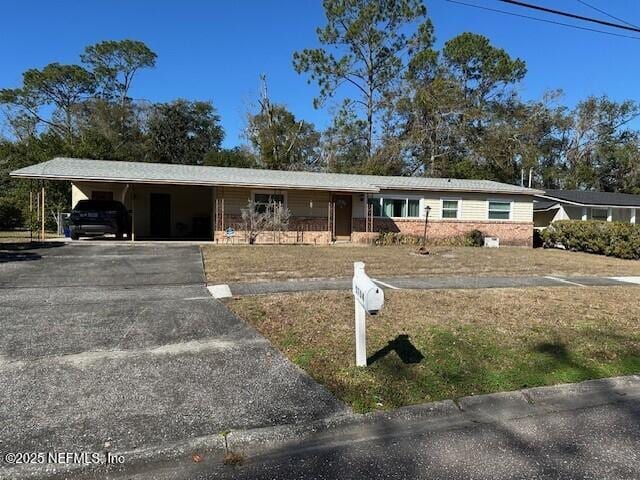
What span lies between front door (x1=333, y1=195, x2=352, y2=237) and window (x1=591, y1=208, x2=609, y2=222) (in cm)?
1630

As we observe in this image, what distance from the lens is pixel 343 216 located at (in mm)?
21812

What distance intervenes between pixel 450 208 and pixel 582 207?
1032cm

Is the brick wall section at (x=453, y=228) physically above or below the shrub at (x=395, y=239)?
above

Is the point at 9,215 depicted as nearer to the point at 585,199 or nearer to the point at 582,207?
the point at 585,199

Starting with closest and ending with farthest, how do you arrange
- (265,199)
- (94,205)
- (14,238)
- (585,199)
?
(94,205) → (14,238) → (265,199) → (585,199)

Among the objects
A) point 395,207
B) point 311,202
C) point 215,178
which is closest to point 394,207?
point 395,207

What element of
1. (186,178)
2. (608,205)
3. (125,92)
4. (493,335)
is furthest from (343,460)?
(125,92)

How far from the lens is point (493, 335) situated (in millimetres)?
5457

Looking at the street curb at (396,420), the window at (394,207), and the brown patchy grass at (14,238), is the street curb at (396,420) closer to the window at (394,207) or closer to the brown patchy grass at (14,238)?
the brown patchy grass at (14,238)

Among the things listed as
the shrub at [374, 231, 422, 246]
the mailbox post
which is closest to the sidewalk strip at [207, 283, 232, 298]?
the mailbox post

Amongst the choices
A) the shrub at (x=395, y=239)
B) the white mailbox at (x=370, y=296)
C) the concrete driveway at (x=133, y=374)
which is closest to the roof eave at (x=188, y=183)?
the shrub at (x=395, y=239)

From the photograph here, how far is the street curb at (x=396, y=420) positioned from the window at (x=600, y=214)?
27279 millimetres

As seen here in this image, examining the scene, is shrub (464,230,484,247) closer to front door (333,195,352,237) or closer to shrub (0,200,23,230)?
front door (333,195,352,237)

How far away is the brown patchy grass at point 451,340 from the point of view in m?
4.08
